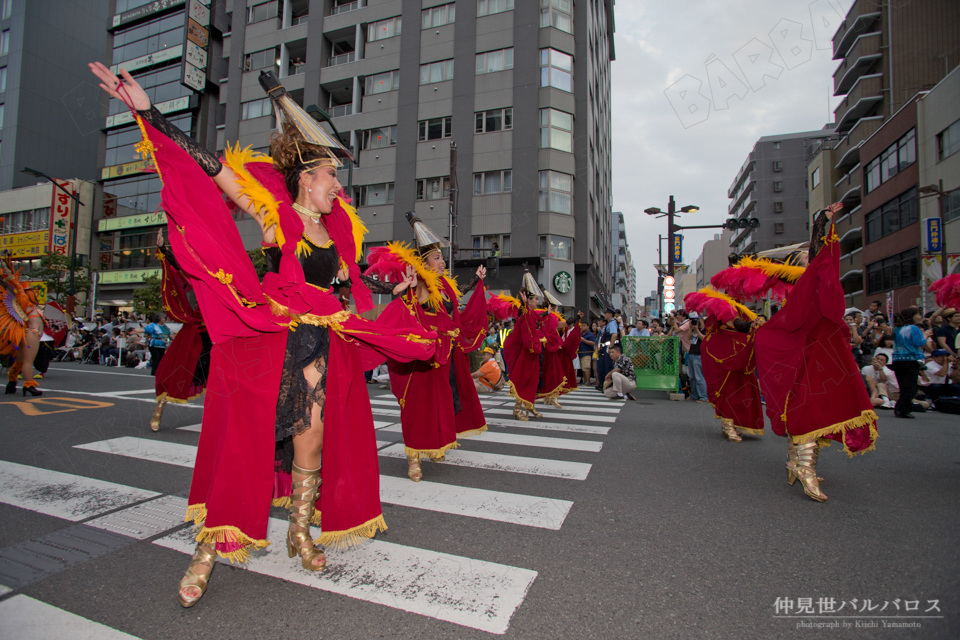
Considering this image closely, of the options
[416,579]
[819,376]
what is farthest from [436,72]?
[416,579]

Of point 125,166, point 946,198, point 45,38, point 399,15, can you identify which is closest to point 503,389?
point 946,198

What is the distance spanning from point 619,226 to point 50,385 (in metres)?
97.9

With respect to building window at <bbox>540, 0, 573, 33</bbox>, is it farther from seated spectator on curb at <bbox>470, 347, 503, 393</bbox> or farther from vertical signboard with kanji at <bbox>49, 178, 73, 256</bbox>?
vertical signboard with kanji at <bbox>49, 178, 73, 256</bbox>

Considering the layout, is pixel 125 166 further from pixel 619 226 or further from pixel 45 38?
pixel 619 226

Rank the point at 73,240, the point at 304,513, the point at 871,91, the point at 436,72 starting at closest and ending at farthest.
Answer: the point at 304,513 → the point at 436,72 → the point at 73,240 → the point at 871,91

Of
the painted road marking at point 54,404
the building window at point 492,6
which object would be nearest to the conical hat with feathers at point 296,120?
the painted road marking at point 54,404

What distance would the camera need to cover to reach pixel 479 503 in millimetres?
3695

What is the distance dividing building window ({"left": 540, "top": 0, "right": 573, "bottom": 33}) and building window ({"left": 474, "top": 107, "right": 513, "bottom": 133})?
5.21m

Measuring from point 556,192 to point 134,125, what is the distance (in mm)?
35049

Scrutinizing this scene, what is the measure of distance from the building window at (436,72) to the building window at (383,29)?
3.20 metres

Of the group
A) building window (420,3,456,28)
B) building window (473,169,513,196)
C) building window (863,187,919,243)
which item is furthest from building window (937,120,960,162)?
building window (420,3,456,28)

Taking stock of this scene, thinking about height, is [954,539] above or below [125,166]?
below

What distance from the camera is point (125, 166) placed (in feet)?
127

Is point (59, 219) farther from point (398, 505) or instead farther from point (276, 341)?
point (276, 341)
